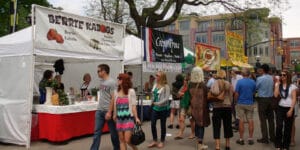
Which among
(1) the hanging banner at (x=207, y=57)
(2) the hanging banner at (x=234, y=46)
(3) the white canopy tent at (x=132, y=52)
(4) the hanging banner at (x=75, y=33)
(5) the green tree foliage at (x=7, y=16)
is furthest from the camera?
(5) the green tree foliage at (x=7, y=16)

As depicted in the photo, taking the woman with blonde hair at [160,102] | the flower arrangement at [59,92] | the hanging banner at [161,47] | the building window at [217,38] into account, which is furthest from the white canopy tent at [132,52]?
the building window at [217,38]

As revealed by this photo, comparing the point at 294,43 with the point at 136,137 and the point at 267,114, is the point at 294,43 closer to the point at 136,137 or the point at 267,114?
the point at 267,114

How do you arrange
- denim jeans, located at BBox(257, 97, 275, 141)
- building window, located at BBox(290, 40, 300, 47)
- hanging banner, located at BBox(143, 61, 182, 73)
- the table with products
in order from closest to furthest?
denim jeans, located at BBox(257, 97, 275, 141)
hanging banner, located at BBox(143, 61, 182, 73)
the table with products
building window, located at BBox(290, 40, 300, 47)

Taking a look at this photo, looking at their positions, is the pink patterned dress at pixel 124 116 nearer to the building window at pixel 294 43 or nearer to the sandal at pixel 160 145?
the sandal at pixel 160 145

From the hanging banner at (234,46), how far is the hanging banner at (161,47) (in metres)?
3.09

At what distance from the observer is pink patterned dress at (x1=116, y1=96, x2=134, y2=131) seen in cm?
640

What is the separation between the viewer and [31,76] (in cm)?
838

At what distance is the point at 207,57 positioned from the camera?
13820mm

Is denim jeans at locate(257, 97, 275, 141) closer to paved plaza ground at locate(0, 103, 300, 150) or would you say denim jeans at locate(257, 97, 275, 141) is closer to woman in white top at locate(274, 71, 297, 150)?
paved plaza ground at locate(0, 103, 300, 150)

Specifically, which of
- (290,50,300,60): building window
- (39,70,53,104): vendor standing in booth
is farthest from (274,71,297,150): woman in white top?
(290,50,300,60): building window

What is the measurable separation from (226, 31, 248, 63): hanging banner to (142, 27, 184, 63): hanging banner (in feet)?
10.1

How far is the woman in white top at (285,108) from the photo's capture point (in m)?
7.62

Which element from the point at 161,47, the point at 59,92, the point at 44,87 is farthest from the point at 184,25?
the point at 59,92

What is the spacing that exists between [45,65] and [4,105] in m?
4.98
